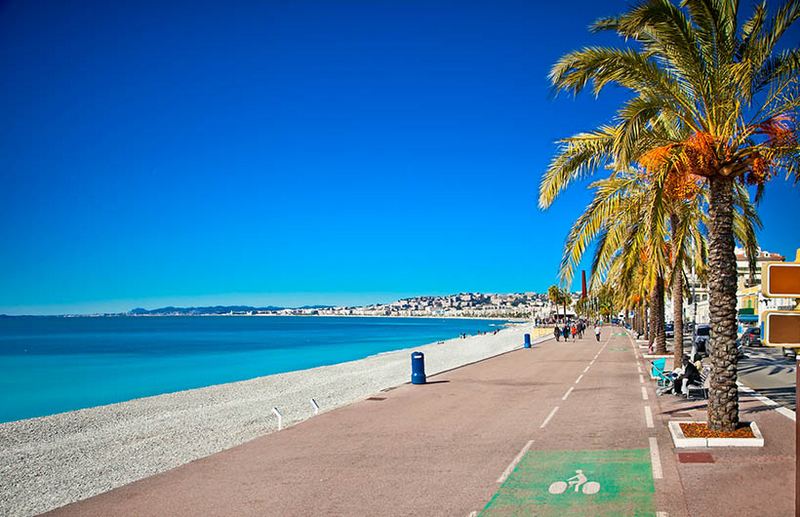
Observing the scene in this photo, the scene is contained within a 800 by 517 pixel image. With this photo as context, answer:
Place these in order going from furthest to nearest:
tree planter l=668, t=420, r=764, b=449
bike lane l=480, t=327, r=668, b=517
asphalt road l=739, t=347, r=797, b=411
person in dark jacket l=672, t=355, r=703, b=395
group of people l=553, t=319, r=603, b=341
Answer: group of people l=553, t=319, r=603, b=341, asphalt road l=739, t=347, r=797, b=411, person in dark jacket l=672, t=355, r=703, b=395, tree planter l=668, t=420, r=764, b=449, bike lane l=480, t=327, r=668, b=517

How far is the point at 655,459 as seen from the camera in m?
10.1

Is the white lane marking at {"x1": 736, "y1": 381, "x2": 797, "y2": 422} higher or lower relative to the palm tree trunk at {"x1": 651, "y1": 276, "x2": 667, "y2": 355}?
lower

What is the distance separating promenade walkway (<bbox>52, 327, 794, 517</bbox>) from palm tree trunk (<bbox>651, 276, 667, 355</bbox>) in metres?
Result: 16.7

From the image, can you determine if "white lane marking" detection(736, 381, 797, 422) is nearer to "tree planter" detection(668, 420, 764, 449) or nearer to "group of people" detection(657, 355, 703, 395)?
"group of people" detection(657, 355, 703, 395)

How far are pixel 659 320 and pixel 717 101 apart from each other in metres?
23.9

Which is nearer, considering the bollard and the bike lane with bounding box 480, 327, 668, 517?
the bike lane with bounding box 480, 327, 668, 517

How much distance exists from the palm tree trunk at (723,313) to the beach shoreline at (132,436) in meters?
10.8

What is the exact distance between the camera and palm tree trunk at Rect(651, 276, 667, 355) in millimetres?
32750

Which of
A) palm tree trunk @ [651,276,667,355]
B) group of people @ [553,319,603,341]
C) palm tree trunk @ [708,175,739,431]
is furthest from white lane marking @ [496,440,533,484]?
group of people @ [553,319,603,341]

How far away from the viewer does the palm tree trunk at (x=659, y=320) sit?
32.8 meters

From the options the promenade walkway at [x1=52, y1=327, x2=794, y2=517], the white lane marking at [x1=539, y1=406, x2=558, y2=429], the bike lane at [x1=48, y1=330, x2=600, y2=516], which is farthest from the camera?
the white lane marking at [x1=539, y1=406, x2=558, y2=429]

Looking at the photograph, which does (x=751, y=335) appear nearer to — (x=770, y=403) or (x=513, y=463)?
(x=770, y=403)

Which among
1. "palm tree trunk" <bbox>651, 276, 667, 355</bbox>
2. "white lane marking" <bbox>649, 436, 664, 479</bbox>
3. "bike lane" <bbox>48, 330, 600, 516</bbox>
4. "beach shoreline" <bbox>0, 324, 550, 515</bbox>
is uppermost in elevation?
"palm tree trunk" <bbox>651, 276, 667, 355</bbox>

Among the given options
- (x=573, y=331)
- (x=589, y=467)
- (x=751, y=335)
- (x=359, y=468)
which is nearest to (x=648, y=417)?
(x=589, y=467)
